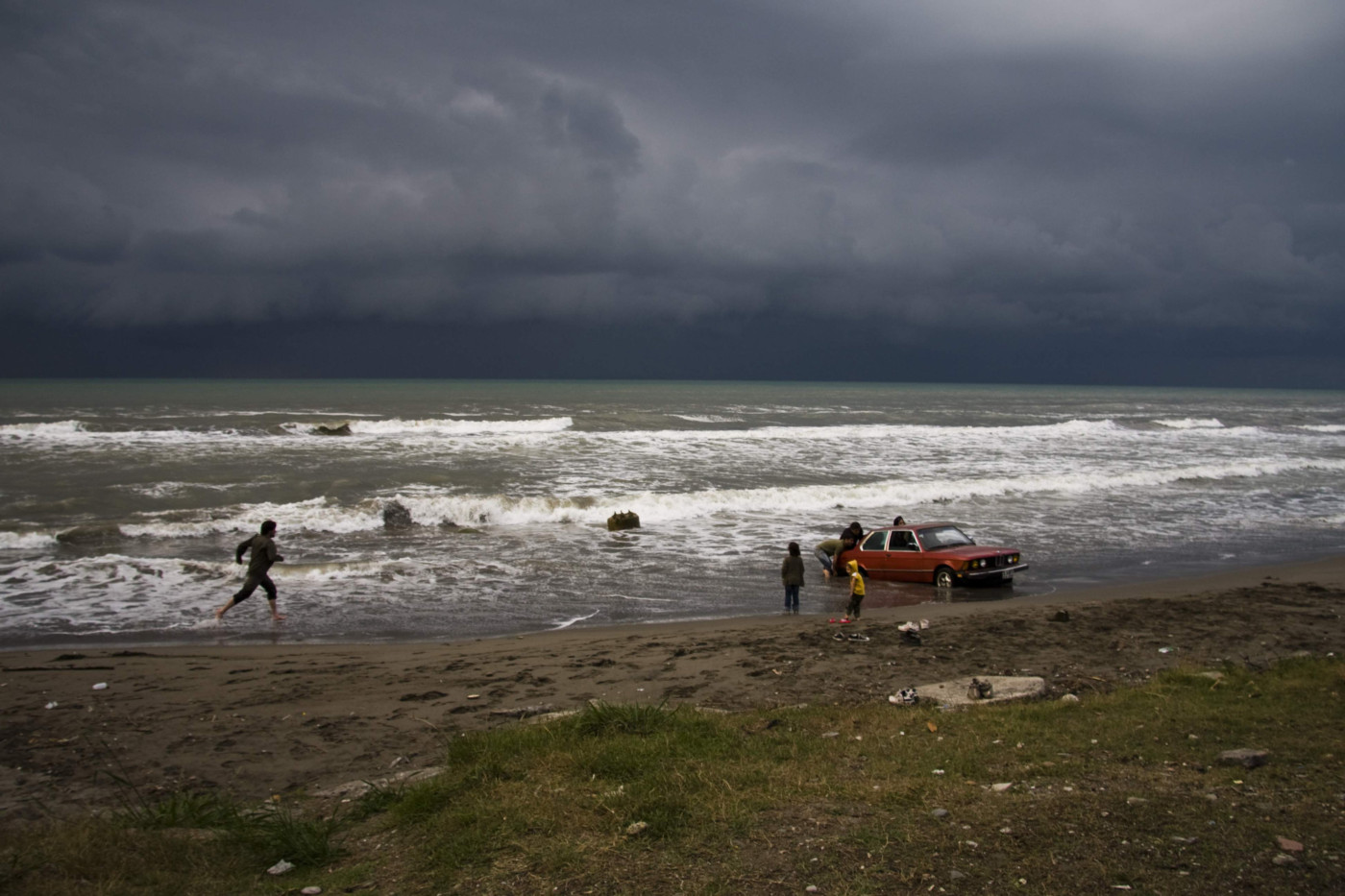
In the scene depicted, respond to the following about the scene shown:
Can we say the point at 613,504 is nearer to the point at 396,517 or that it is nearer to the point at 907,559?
Result: the point at 396,517

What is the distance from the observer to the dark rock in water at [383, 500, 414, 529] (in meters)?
23.7

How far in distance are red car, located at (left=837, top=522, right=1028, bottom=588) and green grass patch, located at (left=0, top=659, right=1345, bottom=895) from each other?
9.88 meters

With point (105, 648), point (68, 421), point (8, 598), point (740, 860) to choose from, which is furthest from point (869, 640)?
point (68, 421)

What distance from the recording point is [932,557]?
1781 cm

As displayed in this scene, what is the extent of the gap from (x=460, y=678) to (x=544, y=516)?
14.7 meters

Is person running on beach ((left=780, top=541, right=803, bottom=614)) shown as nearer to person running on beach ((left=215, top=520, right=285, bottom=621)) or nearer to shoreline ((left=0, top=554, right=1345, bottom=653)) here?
shoreline ((left=0, top=554, right=1345, bottom=653))

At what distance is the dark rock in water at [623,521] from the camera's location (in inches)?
923

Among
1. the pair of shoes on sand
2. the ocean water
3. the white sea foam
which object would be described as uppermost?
the pair of shoes on sand

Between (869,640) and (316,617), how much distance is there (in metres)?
9.31

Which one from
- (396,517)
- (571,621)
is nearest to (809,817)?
(571,621)

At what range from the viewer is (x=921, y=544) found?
18.2 m

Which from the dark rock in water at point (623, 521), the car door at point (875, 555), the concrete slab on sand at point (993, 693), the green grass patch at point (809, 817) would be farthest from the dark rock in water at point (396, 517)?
the concrete slab on sand at point (993, 693)

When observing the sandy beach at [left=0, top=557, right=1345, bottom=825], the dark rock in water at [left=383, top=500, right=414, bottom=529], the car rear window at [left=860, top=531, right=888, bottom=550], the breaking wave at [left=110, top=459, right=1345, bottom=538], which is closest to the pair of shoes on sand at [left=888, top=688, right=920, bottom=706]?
the sandy beach at [left=0, top=557, right=1345, bottom=825]

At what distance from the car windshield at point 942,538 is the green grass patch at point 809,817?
10.8 meters
